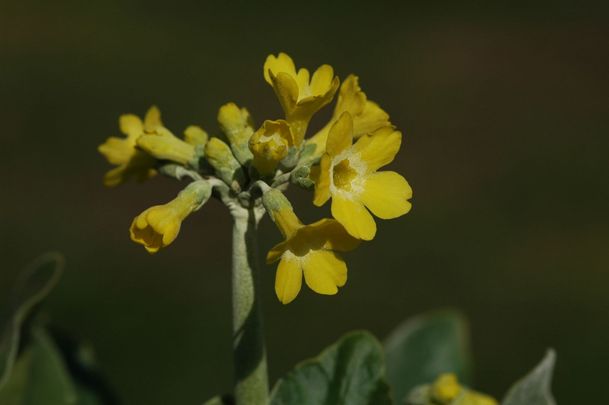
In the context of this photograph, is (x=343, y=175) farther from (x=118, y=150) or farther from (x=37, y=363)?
(x=37, y=363)

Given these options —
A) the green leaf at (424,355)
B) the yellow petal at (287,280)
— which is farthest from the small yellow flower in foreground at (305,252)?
the green leaf at (424,355)

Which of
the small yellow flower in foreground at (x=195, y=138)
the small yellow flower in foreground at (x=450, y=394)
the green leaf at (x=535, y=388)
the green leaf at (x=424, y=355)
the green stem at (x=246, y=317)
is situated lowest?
the green leaf at (x=424, y=355)

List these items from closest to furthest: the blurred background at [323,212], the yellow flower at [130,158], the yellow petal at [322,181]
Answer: the yellow petal at [322,181] → the yellow flower at [130,158] → the blurred background at [323,212]

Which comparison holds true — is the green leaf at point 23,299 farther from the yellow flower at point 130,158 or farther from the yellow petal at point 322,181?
the yellow petal at point 322,181

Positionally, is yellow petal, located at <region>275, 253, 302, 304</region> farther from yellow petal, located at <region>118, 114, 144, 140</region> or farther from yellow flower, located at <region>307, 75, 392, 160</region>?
yellow petal, located at <region>118, 114, 144, 140</region>

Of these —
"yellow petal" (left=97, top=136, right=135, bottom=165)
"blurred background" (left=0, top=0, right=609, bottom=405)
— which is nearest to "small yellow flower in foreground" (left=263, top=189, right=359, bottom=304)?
"yellow petal" (left=97, top=136, right=135, bottom=165)

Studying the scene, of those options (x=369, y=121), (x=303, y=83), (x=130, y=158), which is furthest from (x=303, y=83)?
(x=130, y=158)
